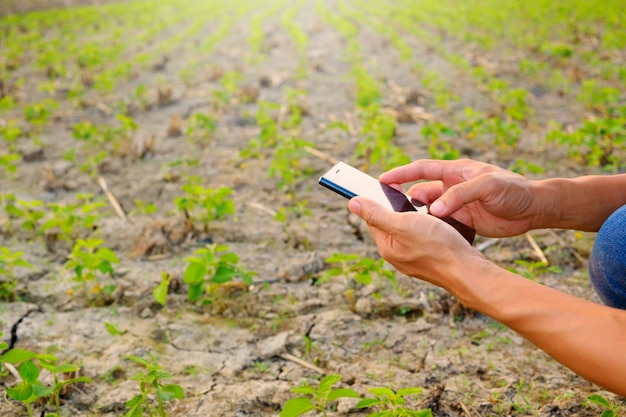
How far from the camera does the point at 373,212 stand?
1924mm

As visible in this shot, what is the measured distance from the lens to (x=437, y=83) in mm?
6805

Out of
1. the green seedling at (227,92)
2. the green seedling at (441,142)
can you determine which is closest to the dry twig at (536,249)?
the green seedling at (441,142)

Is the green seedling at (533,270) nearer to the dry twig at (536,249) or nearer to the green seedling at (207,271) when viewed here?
the dry twig at (536,249)

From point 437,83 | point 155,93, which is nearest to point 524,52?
point 437,83

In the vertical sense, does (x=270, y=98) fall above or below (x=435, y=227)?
below

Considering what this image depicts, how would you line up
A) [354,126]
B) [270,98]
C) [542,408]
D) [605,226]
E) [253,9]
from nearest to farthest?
A: [605,226] < [542,408] < [354,126] < [270,98] < [253,9]

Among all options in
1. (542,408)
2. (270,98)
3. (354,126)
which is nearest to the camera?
(542,408)

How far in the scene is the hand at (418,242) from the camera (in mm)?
1730

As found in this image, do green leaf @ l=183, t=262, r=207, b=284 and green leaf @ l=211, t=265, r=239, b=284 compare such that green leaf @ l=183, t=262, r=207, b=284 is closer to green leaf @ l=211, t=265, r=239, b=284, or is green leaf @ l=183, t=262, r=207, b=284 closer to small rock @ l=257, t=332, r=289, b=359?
green leaf @ l=211, t=265, r=239, b=284

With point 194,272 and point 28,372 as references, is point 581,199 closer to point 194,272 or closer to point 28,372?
point 194,272

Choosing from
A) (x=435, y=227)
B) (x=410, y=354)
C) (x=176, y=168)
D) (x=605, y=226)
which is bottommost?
(x=410, y=354)

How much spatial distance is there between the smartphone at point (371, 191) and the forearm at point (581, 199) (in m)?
0.33

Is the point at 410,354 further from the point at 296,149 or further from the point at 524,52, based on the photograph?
the point at 524,52

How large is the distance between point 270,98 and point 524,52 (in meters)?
4.49
